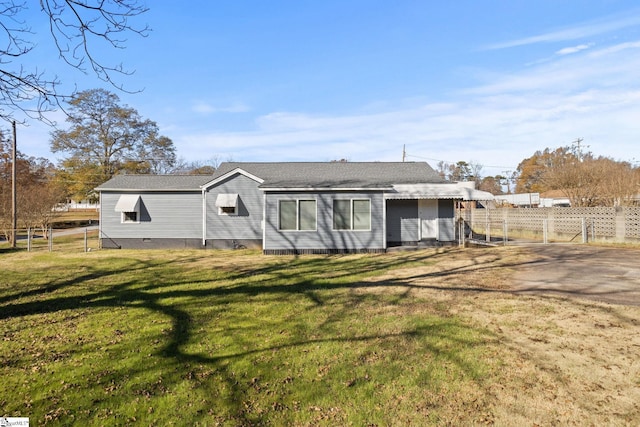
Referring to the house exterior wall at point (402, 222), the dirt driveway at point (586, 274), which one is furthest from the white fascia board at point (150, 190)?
the dirt driveway at point (586, 274)

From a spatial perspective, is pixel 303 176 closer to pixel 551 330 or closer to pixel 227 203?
pixel 227 203

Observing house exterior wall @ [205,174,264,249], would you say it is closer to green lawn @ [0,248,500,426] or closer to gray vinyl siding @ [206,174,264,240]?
gray vinyl siding @ [206,174,264,240]

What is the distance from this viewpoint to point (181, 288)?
320 inches

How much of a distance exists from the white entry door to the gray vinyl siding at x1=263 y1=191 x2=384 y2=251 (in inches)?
91.3

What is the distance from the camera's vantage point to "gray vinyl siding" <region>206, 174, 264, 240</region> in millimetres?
16312

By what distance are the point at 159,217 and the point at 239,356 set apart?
14.5 metres

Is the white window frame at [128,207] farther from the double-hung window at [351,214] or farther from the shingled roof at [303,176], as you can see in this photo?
the double-hung window at [351,214]

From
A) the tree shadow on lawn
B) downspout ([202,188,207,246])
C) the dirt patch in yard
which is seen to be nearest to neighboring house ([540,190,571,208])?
the dirt patch in yard

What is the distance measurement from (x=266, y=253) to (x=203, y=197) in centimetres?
451

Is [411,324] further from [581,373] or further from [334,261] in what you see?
[334,261]

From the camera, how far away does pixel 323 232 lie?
14500 mm

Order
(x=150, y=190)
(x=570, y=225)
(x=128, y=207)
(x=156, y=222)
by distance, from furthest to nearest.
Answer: (x=570, y=225)
(x=156, y=222)
(x=150, y=190)
(x=128, y=207)

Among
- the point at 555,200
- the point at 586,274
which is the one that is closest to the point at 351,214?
the point at 586,274

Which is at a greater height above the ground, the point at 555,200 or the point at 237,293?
the point at 555,200
